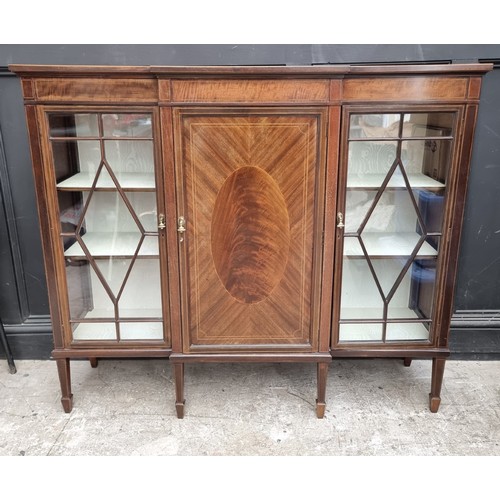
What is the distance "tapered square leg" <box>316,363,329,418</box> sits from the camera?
1728mm

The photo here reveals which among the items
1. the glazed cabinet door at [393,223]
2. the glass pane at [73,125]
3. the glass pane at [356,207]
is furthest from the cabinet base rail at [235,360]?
the glass pane at [73,125]

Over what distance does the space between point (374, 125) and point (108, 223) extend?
0.98 metres

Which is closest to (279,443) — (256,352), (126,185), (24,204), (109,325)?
(256,352)

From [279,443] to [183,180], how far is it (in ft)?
3.08

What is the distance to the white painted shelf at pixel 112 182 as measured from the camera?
162cm

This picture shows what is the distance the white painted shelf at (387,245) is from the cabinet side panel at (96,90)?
2.69 ft

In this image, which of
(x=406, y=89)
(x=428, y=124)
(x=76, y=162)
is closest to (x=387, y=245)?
(x=428, y=124)

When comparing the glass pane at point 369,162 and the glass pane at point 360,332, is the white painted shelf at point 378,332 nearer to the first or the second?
the glass pane at point 360,332

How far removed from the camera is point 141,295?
1760 mm

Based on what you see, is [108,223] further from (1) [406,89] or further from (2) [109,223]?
(1) [406,89]

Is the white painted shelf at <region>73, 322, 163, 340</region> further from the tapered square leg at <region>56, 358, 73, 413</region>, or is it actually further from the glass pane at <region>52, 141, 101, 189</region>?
the glass pane at <region>52, 141, 101, 189</region>

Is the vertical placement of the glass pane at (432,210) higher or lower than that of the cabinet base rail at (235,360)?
higher

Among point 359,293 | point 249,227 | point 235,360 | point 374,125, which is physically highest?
point 374,125

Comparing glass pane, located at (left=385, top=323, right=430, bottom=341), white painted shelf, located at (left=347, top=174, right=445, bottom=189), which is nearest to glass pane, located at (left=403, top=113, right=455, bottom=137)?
white painted shelf, located at (left=347, top=174, right=445, bottom=189)
